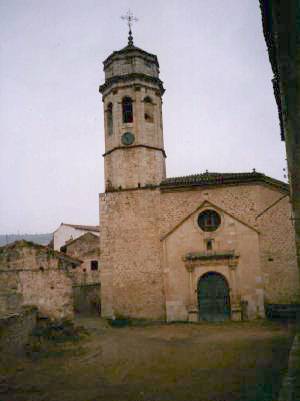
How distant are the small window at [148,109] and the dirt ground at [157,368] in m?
10.6

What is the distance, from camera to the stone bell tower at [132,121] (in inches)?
732

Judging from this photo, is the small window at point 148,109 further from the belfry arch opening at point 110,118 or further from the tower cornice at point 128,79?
the belfry arch opening at point 110,118

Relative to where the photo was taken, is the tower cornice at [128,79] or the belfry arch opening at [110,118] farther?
the belfry arch opening at [110,118]

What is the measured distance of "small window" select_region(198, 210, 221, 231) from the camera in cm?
1769

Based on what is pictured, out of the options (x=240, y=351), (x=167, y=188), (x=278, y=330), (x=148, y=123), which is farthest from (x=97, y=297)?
(x=240, y=351)

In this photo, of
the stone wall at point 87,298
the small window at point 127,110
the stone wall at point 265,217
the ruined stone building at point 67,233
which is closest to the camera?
the stone wall at point 265,217

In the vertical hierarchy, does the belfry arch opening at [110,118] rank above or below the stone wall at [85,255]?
above

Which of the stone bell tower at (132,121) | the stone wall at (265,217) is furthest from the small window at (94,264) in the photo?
the stone wall at (265,217)

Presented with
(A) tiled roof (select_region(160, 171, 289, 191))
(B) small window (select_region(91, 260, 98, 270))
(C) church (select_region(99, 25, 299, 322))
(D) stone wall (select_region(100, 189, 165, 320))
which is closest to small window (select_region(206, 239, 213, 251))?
(C) church (select_region(99, 25, 299, 322))

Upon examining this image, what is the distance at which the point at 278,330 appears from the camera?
13859 mm

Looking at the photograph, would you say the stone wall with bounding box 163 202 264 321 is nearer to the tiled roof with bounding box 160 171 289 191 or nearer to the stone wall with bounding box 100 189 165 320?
the stone wall with bounding box 100 189 165 320

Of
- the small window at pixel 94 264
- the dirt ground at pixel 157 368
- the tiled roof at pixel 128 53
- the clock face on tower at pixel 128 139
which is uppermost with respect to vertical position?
the tiled roof at pixel 128 53

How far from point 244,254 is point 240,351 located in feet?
22.5

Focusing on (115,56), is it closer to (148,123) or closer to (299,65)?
(148,123)
